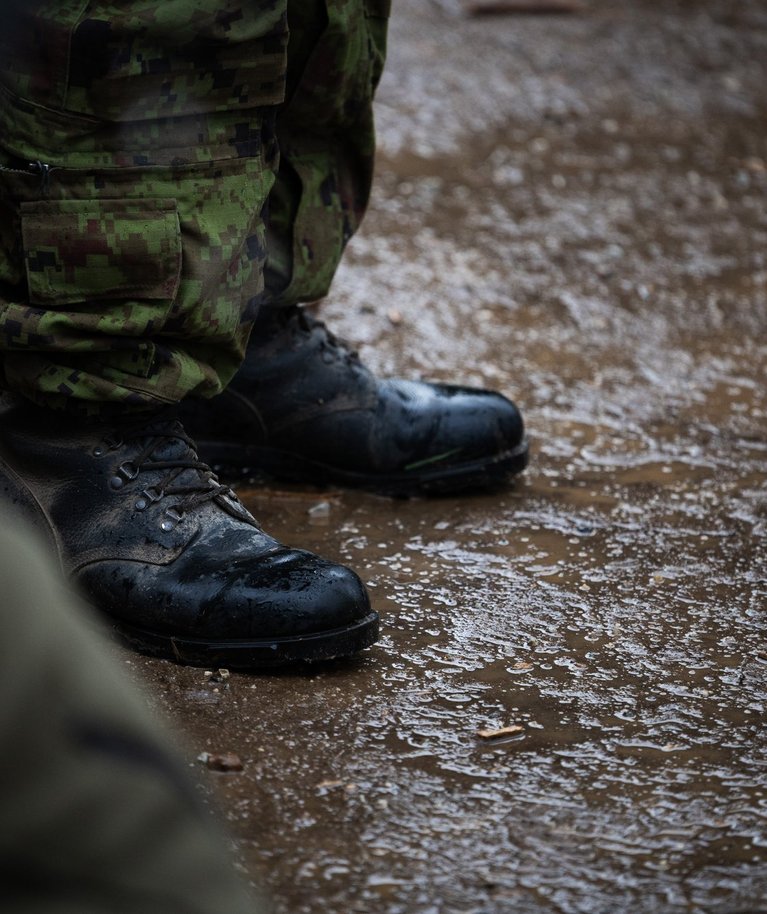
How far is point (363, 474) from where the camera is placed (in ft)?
6.24

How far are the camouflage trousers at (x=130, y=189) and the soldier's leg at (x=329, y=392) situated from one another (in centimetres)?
30

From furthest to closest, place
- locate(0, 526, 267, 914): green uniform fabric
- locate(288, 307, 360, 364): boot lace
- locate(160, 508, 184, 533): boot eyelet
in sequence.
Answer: locate(288, 307, 360, 364): boot lace
locate(160, 508, 184, 533): boot eyelet
locate(0, 526, 267, 914): green uniform fabric

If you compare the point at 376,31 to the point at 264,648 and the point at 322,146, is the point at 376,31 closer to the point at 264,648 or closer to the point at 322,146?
the point at 322,146

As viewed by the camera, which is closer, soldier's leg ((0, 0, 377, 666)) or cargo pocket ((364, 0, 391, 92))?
soldier's leg ((0, 0, 377, 666))

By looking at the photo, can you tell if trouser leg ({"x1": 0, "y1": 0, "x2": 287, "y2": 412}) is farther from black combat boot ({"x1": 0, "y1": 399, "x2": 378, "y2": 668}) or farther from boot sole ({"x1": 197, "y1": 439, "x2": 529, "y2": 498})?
boot sole ({"x1": 197, "y1": 439, "x2": 529, "y2": 498})

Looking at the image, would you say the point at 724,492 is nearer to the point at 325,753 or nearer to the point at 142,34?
the point at 325,753

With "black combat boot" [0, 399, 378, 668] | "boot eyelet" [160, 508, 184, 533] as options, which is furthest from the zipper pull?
"boot eyelet" [160, 508, 184, 533]

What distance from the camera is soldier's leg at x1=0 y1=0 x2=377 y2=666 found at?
131cm

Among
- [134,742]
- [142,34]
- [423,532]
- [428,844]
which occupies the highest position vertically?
[142,34]

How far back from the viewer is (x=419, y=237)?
3053mm

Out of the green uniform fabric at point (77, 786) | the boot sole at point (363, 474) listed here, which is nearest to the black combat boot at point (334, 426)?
the boot sole at point (363, 474)

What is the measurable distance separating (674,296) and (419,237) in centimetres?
64

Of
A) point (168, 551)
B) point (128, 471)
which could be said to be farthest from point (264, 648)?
point (128, 471)

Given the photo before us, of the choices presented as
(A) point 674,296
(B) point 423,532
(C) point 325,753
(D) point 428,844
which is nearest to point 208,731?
(C) point 325,753
